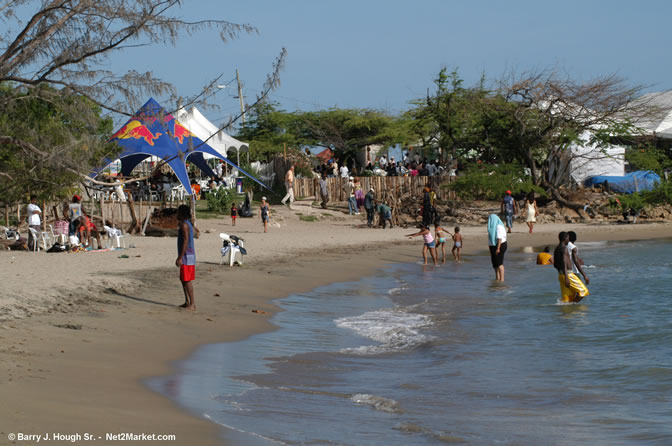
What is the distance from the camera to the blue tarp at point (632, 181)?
36562mm

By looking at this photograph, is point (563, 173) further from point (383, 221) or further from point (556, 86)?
point (383, 221)

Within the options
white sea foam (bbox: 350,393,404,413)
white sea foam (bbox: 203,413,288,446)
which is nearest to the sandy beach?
white sea foam (bbox: 203,413,288,446)

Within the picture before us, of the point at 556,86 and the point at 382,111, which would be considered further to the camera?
the point at 382,111

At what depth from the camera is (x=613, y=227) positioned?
3288 centimetres

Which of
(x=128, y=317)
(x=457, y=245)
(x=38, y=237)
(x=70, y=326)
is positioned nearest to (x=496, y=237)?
(x=457, y=245)

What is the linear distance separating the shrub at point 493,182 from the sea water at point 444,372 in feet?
55.6

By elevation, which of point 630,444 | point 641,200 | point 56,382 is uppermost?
point 641,200

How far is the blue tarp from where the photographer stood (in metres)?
36.6

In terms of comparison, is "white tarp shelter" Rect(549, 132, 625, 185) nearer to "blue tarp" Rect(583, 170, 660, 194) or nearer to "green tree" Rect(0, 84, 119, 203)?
"blue tarp" Rect(583, 170, 660, 194)

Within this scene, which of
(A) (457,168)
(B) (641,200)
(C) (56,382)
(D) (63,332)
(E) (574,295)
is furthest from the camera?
(A) (457,168)

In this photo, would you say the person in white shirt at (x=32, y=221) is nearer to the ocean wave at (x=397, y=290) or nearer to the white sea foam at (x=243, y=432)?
the ocean wave at (x=397, y=290)

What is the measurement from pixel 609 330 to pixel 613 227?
22.1 m

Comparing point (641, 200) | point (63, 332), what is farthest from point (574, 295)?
point (641, 200)

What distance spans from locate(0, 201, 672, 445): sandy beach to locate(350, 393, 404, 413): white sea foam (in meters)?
1.87
